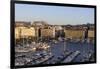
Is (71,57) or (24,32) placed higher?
(24,32)

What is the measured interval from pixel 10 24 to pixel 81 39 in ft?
3.11

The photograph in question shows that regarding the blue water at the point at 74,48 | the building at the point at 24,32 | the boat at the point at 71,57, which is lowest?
the boat at the point at 71,57

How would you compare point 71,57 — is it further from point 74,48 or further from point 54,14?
point 54,14

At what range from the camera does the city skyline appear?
8.16 ft

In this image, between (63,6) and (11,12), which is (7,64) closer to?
(11,12)

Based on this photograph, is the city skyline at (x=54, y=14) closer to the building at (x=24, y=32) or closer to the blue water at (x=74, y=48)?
the building at (x=24, y=32)

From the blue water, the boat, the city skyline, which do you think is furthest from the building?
the boat

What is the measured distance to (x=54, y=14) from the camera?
2621 millimetres

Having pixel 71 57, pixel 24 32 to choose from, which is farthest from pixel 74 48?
pixel 24 32

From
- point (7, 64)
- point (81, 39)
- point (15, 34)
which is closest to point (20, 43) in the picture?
point (15, 34)

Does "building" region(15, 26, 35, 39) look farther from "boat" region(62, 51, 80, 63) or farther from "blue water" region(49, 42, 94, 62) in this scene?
"boat" region(62, 51, 80, 63)

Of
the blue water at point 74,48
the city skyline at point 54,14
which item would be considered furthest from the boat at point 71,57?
the city skyline at point 54,14

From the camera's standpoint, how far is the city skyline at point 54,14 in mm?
2486

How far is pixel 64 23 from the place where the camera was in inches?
105
